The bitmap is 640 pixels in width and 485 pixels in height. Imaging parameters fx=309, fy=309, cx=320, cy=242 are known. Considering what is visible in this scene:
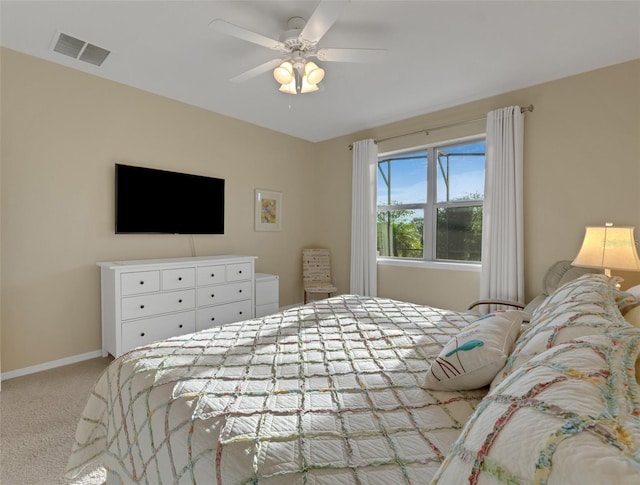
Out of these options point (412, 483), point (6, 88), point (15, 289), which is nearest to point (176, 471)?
point (412, 483)

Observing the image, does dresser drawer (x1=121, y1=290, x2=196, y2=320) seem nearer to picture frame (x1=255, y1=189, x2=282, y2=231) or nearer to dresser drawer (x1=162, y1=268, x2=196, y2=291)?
dresser drawer (x1=162, y1=268, x2=196, y2=291)

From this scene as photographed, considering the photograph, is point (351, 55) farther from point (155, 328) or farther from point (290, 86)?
point (155, 328)

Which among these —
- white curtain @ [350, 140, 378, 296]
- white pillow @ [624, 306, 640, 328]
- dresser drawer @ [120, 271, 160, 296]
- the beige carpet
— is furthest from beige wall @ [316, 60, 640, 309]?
the beige carpet

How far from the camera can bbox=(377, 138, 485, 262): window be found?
381cm

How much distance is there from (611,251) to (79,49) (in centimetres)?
461

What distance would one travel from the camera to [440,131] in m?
3.89

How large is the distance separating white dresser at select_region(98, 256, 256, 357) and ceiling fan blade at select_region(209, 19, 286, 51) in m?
2.12

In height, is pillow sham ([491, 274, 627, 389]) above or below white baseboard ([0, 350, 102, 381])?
above

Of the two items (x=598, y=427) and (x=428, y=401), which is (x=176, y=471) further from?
(x=598, y=427)

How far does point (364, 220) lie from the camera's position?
449cm

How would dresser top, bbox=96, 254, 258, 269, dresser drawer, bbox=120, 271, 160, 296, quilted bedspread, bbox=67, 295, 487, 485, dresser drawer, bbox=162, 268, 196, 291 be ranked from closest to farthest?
quilted bedspread, bbox=67, 295, 487, 485, dresser drawer, bbox=120, 271, 160, 296, dresser top, bbox=96, 254, 258, 269, dresser drawer, bbox=162, 268, 196, 291

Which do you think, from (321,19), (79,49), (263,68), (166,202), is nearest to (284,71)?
(263,68)

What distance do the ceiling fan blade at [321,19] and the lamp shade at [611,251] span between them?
2517 mm

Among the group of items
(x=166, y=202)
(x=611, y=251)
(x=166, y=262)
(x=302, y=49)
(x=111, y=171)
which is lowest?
(x=166, y=262)
